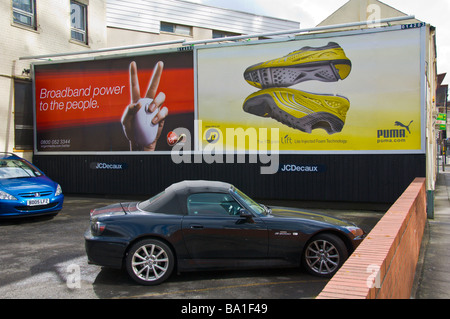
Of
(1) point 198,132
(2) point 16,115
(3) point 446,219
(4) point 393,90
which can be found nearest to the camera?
(3) point 446,219

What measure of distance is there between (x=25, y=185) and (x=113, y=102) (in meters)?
5.35

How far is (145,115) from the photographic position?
13.9m

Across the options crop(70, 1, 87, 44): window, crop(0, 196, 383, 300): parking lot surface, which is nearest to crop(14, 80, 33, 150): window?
crop(70, 1, 87, 44): window

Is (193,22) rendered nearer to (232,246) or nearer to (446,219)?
(446,219)

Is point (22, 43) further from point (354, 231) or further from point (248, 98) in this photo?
point (354, 231)

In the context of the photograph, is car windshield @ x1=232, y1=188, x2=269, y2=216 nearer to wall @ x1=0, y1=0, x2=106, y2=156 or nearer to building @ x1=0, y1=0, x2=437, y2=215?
building @ x1=0, y1=0, x2=437, y2=215

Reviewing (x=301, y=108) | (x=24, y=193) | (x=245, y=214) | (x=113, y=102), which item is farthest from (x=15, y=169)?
(x=301, y=108)

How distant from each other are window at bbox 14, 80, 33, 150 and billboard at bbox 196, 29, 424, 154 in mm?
7023

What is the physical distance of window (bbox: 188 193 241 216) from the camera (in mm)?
5773

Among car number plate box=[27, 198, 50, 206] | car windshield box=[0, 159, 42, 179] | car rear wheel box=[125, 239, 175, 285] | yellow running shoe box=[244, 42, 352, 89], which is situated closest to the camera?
car rear wheel box=[125, 239, 175, 285]

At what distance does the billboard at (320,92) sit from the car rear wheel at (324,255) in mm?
6273

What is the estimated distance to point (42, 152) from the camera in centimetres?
1544
